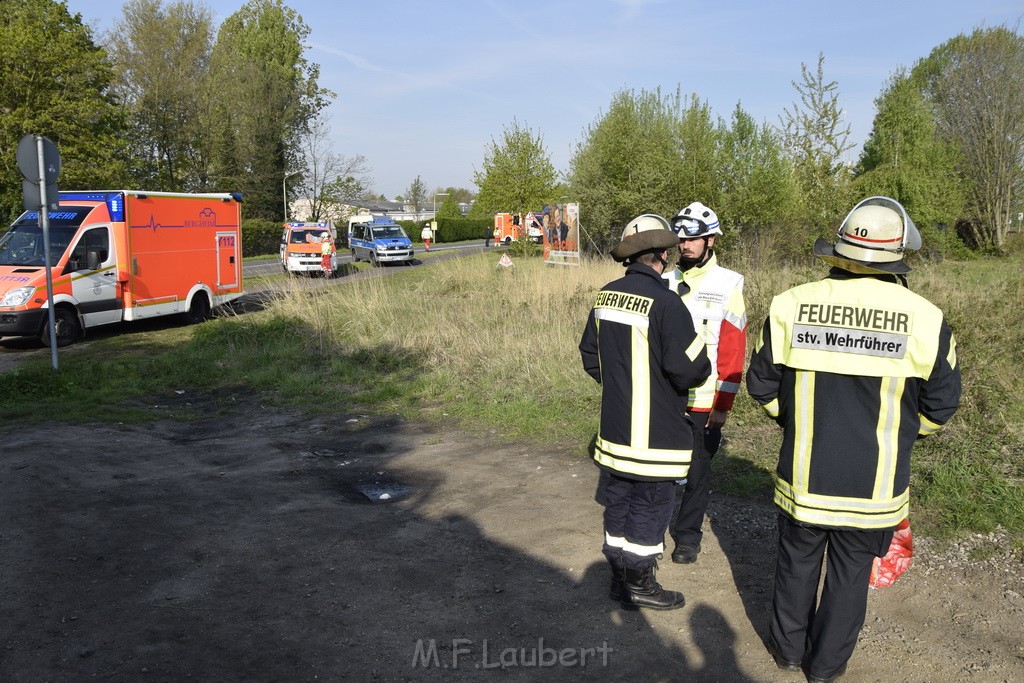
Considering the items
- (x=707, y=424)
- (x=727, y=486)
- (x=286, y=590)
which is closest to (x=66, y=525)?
(x=286, y=590)

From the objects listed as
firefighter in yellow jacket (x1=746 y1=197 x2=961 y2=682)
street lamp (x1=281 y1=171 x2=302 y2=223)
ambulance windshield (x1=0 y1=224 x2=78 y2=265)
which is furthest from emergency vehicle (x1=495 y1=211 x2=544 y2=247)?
firefighter in yellow jacket (x1=746 y1=197 x2=961 y2=682)

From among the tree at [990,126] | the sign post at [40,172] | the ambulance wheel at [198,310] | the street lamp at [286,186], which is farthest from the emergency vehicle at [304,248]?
the tree at [990,126]

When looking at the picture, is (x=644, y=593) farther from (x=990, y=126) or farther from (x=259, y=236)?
(x=259, y=236)

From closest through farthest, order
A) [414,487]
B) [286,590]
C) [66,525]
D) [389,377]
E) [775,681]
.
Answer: [775,681]
[286,590]
[66,525]
[414,487]
[389,377]

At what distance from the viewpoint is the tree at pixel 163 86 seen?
3794 cm

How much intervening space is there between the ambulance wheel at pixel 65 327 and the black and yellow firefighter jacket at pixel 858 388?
1290cm

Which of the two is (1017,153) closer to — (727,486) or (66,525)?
(727,486)

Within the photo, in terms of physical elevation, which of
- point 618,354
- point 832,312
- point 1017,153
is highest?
point 1017,153

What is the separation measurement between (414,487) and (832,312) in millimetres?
3810

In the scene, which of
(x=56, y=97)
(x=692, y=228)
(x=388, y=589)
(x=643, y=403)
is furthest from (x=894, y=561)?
(x=56, y=97)

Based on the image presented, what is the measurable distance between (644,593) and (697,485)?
0.78 metres

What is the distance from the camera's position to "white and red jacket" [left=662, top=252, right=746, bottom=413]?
4.39 meters

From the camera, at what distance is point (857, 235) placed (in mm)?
3205

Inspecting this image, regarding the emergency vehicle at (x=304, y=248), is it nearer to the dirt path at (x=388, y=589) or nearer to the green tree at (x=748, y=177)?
the green tree at (x=748, y=177)
